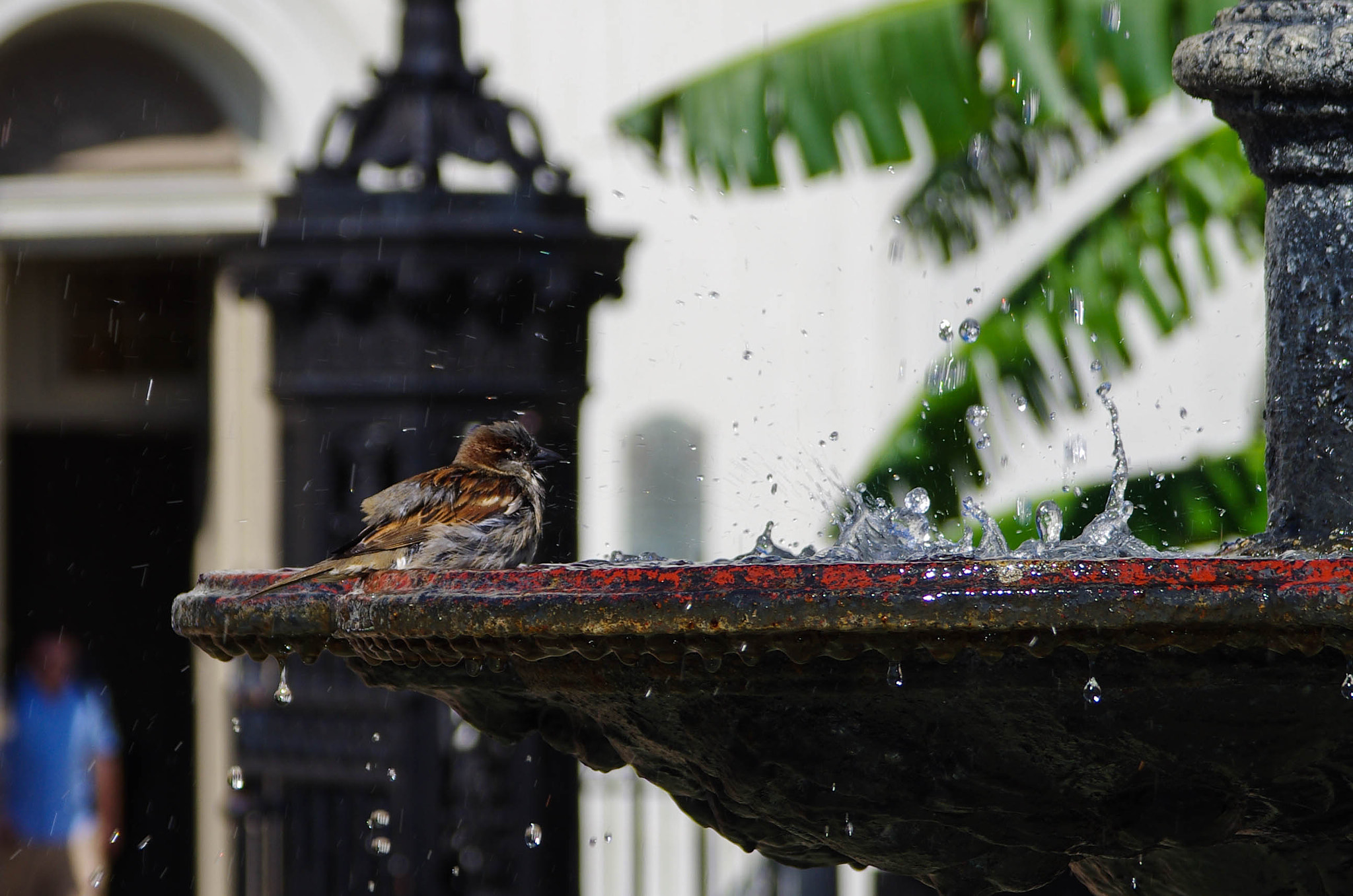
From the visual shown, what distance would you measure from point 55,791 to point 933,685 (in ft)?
21.9

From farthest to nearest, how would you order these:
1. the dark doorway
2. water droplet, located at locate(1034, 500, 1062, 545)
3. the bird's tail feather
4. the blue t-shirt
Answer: the dark doorway < the blue t-shirt < water droplet, located at locate(1034, 500, 1062, 545) < the bird's tail feather

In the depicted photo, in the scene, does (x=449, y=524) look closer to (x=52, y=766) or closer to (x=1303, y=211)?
(x=1303, y=211)

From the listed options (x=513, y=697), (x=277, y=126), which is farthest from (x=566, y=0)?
(x=513, y=697)

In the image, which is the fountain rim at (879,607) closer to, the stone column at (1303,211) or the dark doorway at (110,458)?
the stone column at (1303,211)

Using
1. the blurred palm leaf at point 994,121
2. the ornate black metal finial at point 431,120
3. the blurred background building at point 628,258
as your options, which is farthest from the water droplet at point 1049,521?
the blurred background building at point 628,258

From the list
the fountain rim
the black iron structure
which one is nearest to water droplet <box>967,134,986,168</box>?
the black iron structure

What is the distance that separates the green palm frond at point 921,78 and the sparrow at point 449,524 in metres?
3.00

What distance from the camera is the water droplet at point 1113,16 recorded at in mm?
5777

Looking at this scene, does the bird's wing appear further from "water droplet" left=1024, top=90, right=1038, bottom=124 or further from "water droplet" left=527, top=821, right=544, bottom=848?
"water droplet" left=1024, top=90, right=1038, bottom=124

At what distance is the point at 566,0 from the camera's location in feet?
32.5

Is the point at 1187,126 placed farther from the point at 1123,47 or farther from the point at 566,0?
the point at 1123,47

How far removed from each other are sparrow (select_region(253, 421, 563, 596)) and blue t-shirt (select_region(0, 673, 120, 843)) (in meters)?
5.28

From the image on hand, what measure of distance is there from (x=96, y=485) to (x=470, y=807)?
7120mm

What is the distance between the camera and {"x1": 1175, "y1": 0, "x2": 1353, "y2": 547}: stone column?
247 cm
